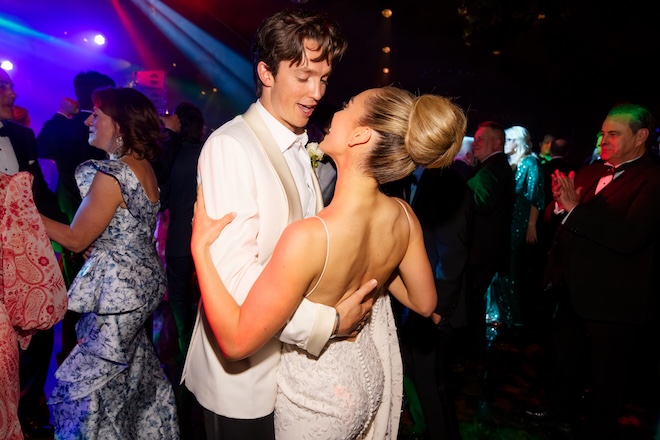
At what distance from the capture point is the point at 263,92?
5.32 feet

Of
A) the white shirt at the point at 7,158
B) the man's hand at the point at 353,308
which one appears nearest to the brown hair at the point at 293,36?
the man's hand at the point at 353,308

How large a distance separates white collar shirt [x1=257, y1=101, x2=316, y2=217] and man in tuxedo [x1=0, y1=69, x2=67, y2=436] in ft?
7.06

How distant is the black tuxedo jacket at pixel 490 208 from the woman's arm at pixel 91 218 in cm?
265

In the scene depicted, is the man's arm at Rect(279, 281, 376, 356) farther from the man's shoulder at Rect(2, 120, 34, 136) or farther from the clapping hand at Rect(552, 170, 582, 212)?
the man's shoulder at Rect(2, 120, 34, 136)

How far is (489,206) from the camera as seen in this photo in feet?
12.3

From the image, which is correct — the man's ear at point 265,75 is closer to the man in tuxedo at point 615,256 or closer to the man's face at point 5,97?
the man in tuxedo at point 615,256

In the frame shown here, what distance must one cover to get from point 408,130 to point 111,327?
181 centimetres

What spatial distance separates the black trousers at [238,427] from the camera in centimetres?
145

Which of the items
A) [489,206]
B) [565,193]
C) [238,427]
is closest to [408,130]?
[238,427]

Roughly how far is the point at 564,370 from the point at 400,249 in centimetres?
217

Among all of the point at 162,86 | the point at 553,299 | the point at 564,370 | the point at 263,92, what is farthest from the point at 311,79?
the point at 162,86

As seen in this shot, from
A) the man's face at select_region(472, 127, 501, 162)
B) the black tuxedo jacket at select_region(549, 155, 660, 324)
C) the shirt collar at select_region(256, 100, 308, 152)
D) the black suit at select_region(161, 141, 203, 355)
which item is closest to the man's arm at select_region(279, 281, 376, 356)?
the shirt collar at select_region(256, 100, 308, 152)

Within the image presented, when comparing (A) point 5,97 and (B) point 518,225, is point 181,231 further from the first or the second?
(B) point 518,225

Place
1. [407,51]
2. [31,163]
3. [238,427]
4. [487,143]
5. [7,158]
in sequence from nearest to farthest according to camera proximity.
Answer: [238,427] < [7,158] < [31,163] < [487,143] < [407,51]
